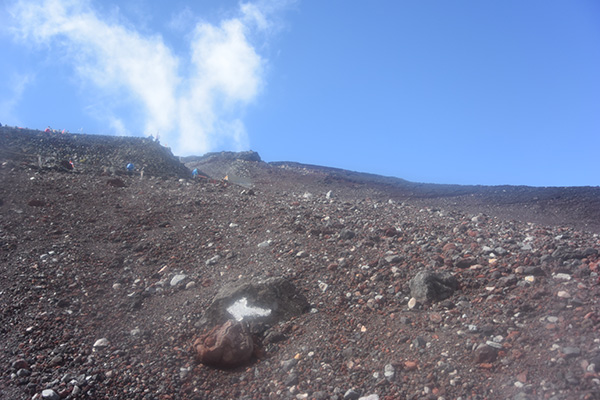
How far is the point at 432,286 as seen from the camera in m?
4.06

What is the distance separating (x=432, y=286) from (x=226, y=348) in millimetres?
2087

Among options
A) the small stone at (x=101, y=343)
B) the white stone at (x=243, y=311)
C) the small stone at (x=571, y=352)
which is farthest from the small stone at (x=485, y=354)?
the small stone at (x=101, y=343)

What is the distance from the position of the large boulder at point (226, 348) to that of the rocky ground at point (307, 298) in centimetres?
9

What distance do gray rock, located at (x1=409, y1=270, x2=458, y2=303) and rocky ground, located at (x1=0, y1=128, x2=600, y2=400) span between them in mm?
21

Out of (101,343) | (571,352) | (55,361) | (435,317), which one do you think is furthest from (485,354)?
(55,361)

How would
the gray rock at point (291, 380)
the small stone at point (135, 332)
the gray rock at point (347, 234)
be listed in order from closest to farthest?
1. the gray rock at point (291, 380)
2. the small stone at point (135, 332)
3. the gray rock at point (347, 234)

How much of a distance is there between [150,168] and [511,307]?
12198 mm

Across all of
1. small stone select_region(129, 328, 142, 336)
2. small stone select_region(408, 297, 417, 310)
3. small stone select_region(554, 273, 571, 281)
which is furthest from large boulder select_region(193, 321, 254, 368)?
small stone select_region(554, 273, 571, 281)

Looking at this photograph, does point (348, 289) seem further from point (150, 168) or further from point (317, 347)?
point (150, 168)

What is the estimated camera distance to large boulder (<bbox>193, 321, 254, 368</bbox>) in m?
3.64

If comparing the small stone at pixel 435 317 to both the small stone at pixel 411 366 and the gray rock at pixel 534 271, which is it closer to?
the small stone at pixel 411 366

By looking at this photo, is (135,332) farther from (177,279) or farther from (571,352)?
(571,352)

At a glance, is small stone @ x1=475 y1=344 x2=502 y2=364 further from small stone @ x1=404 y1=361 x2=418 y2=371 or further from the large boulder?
the large boulder

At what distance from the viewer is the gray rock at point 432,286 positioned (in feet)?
13.1
